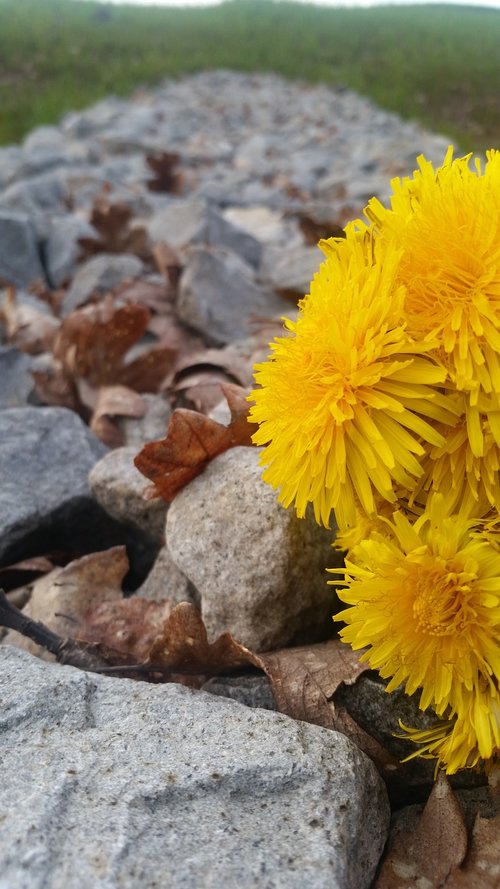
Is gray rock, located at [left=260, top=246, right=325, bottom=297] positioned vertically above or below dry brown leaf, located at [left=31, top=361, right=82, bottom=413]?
above

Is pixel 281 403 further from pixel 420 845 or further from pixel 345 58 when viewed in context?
pixel 345 58

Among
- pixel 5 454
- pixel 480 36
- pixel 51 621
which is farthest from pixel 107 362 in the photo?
pixel 480 36

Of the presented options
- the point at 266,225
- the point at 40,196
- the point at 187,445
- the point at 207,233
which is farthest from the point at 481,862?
the point at 40,196

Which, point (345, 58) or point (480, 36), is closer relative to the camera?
point (345, 58)

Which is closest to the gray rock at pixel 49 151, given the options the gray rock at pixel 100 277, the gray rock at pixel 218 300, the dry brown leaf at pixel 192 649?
the gray rock at pixel 100 277

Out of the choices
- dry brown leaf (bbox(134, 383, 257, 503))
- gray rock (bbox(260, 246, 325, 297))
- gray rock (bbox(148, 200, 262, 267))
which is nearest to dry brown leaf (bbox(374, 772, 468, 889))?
dry brown leaf (bbox(134, 383, 257, 503))

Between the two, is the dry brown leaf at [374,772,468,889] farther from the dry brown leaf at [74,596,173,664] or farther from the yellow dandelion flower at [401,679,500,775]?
the dry brown leaf at [74,596,173,664]
